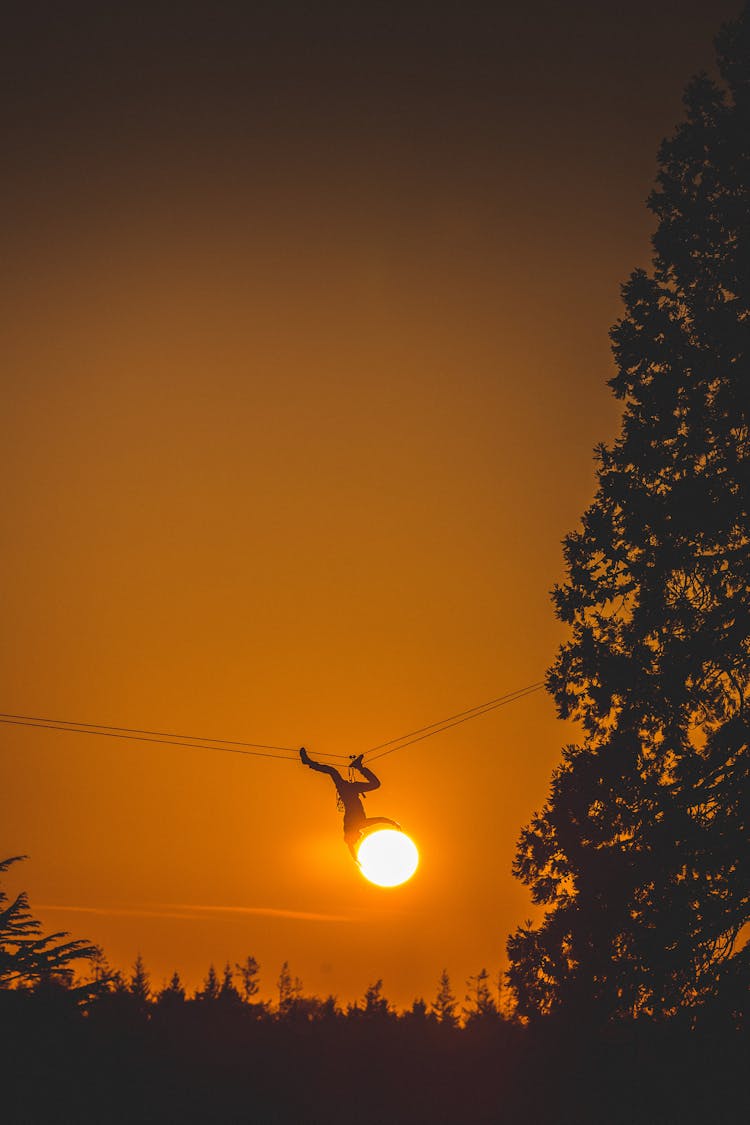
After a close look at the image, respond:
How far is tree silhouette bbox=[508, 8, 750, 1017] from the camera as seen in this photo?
1092 cm

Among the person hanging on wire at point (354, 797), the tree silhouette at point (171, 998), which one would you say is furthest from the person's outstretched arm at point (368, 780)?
the tree silhouette at point (171, 998)

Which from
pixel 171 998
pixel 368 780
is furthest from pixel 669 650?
pixel 171 998

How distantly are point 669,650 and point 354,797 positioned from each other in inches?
178

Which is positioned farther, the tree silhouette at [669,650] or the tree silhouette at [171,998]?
the tree silhouette at [171,998]

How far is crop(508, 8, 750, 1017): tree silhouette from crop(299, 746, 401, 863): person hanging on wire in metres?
2.30

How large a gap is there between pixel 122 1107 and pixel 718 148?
1365 centimetres

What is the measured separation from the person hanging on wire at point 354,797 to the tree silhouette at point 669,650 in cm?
230

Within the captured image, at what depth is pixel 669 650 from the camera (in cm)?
1192

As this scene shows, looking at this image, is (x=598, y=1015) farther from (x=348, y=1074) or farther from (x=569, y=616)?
(x=348, y=1074)

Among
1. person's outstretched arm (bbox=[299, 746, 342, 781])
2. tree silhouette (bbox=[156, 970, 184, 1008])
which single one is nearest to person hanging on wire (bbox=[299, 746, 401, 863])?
person's outstretched arm (bbox=[299, 746, 342, 781])

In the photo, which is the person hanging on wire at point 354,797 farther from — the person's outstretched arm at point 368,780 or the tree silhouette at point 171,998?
the tree silhouette at point 171,998

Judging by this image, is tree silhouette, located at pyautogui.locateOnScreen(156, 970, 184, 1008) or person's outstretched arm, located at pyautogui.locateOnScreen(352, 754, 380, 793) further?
tree silhouette, located at pyautogui.locateOnScreen(156, 970, 184, 1008)

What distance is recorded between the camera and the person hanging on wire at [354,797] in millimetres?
11094

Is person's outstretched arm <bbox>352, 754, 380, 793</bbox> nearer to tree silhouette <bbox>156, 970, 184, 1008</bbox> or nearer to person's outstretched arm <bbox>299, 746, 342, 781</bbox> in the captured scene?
→ person's outstretched arm <bbox>299, 746, 342, 781</bbox>
